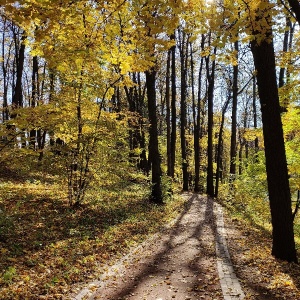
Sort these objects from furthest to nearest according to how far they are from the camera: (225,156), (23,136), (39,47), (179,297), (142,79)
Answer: (225,156), (142,79), (39,47), (23,136), (179,297)

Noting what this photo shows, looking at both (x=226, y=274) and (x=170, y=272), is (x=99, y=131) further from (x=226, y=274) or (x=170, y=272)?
(x=226, y=274)

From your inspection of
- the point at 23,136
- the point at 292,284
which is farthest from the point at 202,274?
the point at 23,136

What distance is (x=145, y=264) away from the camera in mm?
6836

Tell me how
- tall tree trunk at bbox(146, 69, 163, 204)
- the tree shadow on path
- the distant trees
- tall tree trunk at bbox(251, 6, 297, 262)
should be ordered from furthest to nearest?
tall tree trunk at bbox(146, 69, 163, 204)
tall tree trunk at bbox(251, 6, 297, 262)
the tree shadow on path
the distant trees

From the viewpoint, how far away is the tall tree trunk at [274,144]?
6891mm

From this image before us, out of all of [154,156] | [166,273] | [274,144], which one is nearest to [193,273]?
[166,273]

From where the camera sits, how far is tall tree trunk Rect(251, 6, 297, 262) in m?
6.89

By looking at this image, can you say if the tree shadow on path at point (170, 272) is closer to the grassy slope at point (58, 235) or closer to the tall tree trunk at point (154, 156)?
the grassy slope at point (58, 235)

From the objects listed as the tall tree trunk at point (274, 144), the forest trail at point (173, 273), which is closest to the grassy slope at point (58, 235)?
the forest trail at point (173, 273)

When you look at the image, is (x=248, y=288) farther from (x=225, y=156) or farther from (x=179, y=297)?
(x=225, y=156)

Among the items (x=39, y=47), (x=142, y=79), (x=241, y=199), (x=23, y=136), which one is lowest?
(x=241, y=199)

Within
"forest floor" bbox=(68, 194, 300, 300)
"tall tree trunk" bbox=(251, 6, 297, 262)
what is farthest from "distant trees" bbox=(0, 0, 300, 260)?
"forest floor" bbox=(68, 194, 300, 300)

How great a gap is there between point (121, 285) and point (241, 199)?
44.2 feet

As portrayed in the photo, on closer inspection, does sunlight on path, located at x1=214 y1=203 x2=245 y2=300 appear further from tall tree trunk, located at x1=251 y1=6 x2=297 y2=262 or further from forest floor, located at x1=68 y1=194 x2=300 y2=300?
tall tree trunk, located at x1=251 y1=6 x2=297 y2=262
